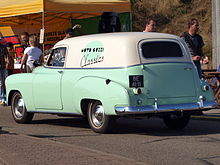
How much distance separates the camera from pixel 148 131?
10953mm

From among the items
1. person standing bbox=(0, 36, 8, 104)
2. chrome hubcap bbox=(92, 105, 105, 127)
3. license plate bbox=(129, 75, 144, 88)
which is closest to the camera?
license plate bbox=(129, 75, 144, 88)

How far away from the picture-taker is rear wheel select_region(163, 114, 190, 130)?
1116 cm

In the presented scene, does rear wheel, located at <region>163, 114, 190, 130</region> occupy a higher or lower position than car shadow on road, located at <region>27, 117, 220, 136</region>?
higher

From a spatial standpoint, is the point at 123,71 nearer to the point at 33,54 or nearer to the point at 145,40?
the point at 145,40

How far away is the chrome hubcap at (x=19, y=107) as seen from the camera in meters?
12.5

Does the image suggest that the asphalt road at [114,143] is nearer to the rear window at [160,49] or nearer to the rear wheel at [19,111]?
the rear wheel at [19,111]

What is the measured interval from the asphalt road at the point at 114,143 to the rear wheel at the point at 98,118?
129mm

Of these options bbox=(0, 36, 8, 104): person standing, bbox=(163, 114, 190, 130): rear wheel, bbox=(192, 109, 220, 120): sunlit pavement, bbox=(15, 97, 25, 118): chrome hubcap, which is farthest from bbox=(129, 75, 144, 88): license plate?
bbox=(0, 36, 8, 104): person standing

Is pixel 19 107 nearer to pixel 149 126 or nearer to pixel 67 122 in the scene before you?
pixel 67 122

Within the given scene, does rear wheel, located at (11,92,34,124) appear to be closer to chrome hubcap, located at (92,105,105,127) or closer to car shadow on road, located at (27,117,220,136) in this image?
car shadow on road, located at (27,117,220,136)

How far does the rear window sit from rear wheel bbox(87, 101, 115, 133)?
1196mm

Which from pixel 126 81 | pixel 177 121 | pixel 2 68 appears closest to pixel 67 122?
pixel 177 121

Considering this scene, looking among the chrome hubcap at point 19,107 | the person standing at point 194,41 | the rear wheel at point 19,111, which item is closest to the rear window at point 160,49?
the person standing at point 194,41

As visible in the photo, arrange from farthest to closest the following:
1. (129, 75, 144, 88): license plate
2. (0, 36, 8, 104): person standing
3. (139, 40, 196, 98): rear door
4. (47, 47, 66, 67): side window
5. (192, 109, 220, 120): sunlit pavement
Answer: (0, 36, 8, 104): person standing
(192, 109, 220, 120): sunlit pavement
(47, 47, 66, 67): side window
(139, 40, 196, 98): rear door
(129, 75, 144, 88): license plate
